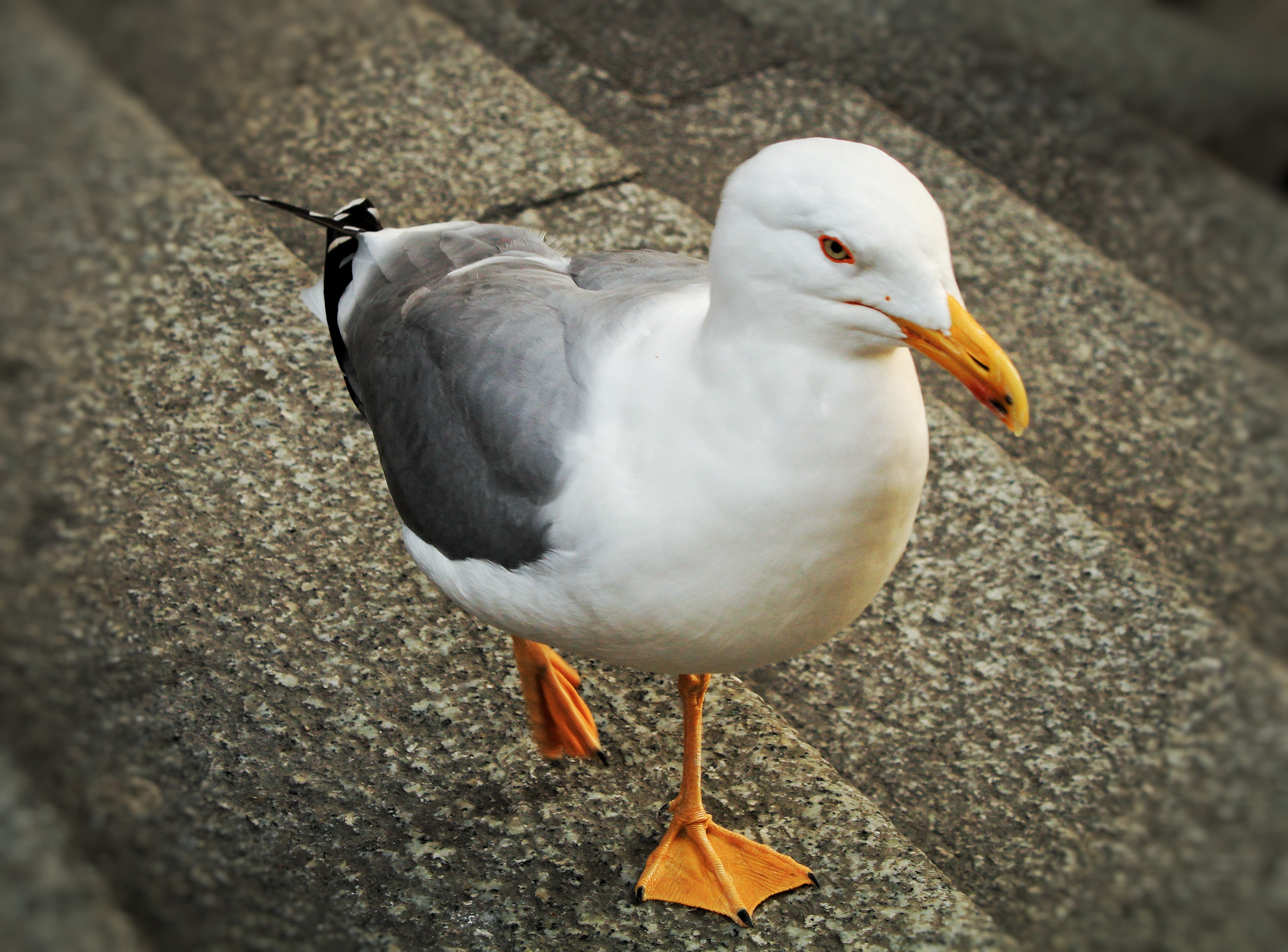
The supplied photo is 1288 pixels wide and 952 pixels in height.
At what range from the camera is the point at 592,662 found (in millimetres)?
3604

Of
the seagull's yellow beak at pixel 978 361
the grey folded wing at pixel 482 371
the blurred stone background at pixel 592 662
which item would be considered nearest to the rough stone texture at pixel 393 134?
the blurred stone background at pixel 592 662

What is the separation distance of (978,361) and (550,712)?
64.3 inches

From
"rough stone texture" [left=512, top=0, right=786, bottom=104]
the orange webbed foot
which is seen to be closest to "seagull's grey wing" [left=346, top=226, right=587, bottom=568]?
the orange webbed foot

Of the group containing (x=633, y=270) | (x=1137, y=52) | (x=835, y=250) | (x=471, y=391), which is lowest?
(x=471, y=391)

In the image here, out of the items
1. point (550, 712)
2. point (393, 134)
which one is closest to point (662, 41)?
point (393, 134)

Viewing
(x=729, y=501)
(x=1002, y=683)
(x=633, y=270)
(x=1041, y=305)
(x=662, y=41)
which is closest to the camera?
(x=729, y=501)

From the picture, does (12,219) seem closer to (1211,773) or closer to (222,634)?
(1211,773)

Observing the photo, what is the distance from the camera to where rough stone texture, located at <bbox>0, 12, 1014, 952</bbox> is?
4.95 feet

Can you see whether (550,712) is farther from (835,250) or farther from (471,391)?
(835,250)

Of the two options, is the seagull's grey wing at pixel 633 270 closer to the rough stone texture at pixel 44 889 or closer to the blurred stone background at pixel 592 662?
the blurred stone background at pixel 592 662

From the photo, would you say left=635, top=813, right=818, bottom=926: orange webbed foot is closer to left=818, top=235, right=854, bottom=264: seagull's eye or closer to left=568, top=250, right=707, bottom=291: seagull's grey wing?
left=568, top=250, right=707, bottom=291: seagull's grey wing

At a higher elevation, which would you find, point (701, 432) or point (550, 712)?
point (701, 432)

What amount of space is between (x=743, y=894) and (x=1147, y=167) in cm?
190

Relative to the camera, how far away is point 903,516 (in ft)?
7.84
